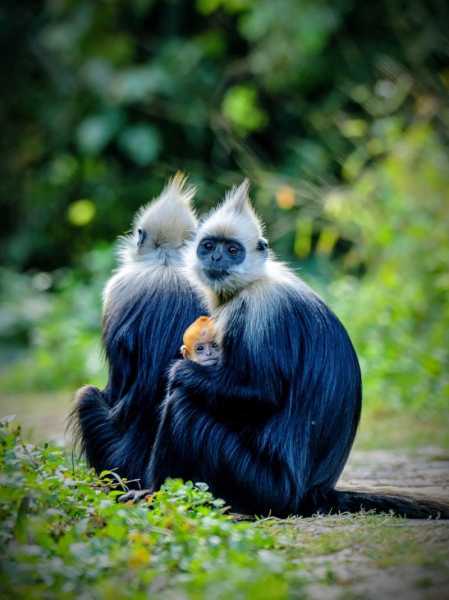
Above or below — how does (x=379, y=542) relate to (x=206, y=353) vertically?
below

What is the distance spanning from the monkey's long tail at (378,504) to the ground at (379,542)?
151mm

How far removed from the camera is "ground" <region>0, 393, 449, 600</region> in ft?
11.1

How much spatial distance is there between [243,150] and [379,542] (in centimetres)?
796

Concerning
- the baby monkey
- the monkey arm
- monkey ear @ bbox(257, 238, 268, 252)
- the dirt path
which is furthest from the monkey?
the dirt path

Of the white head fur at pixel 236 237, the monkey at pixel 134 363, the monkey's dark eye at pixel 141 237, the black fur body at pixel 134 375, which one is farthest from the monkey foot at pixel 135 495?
the monkey's dark eye at pixel 141 237

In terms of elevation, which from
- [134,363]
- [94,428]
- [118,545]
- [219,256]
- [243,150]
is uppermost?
[243,150]

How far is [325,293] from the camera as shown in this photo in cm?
1099

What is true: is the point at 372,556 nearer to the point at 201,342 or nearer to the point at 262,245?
the point at 201,342

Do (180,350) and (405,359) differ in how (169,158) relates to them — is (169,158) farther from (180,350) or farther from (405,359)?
(180,350)

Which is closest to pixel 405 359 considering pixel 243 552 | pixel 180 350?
pixel 180 350

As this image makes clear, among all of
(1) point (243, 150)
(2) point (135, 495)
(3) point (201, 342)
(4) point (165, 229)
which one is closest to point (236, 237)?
(3) point (201, 342)

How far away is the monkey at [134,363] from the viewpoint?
5.39 meters

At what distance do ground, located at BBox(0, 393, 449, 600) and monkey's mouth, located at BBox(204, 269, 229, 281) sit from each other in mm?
1361

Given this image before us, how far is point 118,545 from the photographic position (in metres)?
3.77
